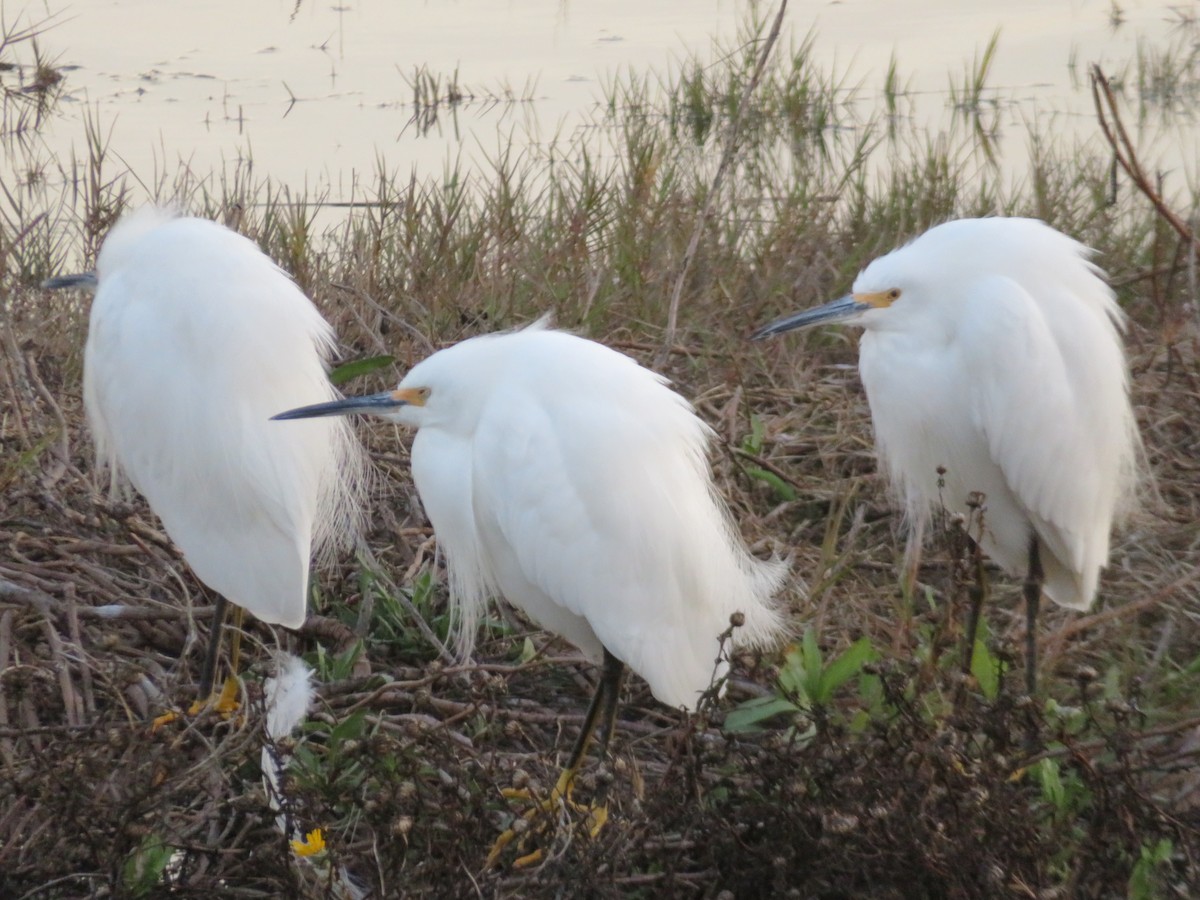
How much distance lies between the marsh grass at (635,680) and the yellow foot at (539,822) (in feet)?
0.18

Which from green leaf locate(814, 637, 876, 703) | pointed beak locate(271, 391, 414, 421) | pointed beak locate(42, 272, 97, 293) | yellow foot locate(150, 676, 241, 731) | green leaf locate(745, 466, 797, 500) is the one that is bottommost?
yellow foot locate(150, 676, 241, 731)

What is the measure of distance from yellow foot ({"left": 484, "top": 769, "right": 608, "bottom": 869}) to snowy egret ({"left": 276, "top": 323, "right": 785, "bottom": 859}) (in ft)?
0.47

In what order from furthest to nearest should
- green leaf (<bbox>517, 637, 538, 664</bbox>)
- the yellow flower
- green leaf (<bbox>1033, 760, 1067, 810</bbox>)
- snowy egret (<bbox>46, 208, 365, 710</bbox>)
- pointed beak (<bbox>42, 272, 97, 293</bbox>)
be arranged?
pointed beak (<bbox>42, 272, 97, 293</bbox>)
green leaf (<bbox>517, 637, 538, 664</bbox>)
snowy egret (<bbox>46, 208, 365, 710</bbox>)
green leaf (<bbox>1033, 760, 1067, 810</bbox>)
the yellow flower

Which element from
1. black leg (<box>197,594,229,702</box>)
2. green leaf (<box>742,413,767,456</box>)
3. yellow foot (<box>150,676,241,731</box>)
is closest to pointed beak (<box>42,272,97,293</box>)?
black leg (<box>197,594,229,702</box>)

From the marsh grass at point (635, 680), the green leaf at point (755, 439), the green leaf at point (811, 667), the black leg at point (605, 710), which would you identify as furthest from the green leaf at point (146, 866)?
the green leaf at point (755, 439)

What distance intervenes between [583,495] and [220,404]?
76 centimetres

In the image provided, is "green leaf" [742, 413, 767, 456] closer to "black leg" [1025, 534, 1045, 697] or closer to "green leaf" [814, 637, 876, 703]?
"black leg" [1025, 534, 1045, 697]

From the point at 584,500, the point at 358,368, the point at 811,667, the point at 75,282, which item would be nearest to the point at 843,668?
the point at 811,667

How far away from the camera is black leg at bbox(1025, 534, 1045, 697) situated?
2904mm

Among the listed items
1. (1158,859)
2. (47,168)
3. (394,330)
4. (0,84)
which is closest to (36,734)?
(1158,859)

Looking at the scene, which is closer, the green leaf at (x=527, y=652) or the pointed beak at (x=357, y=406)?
the pointed beak at (x=357, y=406)

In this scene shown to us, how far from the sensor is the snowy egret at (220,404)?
9.41ft

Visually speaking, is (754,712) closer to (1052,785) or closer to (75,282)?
(1052,785)

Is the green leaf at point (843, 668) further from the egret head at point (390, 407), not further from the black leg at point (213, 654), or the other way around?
the black leg at point (213, 654)
